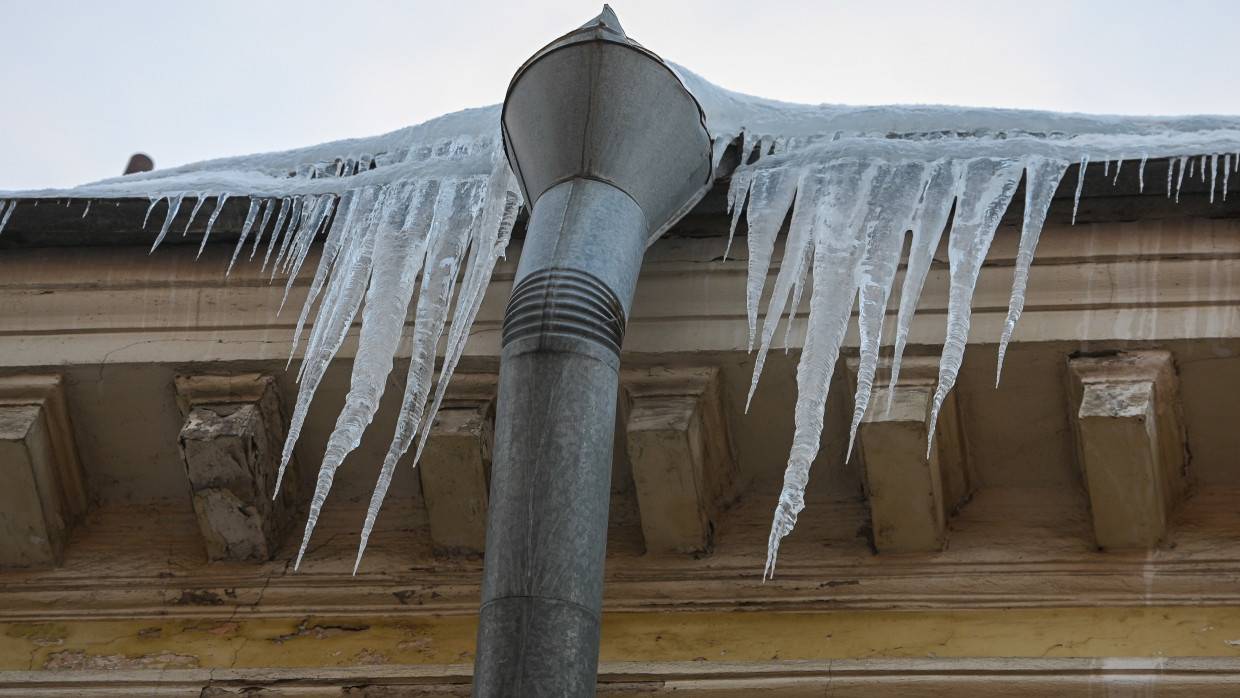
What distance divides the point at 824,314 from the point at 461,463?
975 mm

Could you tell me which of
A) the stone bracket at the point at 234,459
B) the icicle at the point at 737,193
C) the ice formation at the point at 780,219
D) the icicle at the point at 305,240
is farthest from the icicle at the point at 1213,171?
the stone bracket at the point at 234,459

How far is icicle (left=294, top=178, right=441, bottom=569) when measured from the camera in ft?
15.4

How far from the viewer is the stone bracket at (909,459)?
4.81 metres

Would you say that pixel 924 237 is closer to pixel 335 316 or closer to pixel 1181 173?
pixel 1181 173

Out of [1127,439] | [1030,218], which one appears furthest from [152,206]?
[1127,439]

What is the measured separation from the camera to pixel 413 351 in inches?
194

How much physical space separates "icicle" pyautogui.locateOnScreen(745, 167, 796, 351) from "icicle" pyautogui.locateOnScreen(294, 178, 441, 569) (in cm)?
77

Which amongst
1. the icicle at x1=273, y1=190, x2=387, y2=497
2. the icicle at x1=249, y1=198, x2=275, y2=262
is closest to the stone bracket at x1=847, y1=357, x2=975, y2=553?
the icicle at x1=273, y1=190, x2=387, y2=497

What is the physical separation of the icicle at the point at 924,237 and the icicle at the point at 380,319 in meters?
1.17

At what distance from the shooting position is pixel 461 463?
5020 mm

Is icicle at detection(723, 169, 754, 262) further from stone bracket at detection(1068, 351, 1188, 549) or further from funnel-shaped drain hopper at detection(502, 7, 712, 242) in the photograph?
stone bracket at detection(1068, 351, 1188, 549)

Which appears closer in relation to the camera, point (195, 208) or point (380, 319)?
point (380, 319)

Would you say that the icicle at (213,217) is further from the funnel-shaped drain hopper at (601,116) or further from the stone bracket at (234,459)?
the funnel-shaped drain hopper at (601,116)

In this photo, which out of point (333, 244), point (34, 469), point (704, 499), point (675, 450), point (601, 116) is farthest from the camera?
point (333, 244)
